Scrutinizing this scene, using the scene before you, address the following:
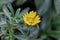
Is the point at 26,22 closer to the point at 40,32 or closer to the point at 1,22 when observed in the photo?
the point at 1,22

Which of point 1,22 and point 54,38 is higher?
point 1,22

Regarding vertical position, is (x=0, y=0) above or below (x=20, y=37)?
above

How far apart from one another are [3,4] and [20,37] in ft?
1.15

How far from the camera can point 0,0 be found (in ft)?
4.73

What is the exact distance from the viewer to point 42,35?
4.70ft

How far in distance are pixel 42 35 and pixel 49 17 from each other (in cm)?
15

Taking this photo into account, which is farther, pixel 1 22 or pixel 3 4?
pixel 3 4

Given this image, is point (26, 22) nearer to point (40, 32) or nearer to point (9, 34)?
point (9, 34)

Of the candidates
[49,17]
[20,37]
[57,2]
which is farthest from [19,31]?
[57,2]

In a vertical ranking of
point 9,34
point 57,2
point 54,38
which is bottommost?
point 54,38

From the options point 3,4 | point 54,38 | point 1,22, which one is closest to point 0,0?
point 3,4

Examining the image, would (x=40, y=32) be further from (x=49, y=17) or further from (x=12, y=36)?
(x=12, y=36)

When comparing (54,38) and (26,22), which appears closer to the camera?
(26,22)

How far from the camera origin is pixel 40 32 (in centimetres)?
145
